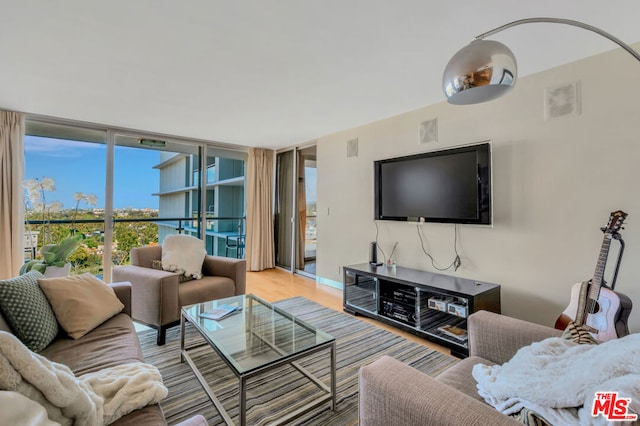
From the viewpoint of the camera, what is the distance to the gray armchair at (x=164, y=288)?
7.86 feet

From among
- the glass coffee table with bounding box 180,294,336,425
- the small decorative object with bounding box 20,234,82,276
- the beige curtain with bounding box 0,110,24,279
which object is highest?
the beige curtain with bounding box 0,110,24,279

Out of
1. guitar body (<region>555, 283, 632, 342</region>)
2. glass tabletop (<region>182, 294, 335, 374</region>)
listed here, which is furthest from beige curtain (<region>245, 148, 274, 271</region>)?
guitar body (<region>555, 283, 632, 342</region>)

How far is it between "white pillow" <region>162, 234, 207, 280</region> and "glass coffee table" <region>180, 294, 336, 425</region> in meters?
0.68

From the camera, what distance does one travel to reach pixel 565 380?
0.90 m

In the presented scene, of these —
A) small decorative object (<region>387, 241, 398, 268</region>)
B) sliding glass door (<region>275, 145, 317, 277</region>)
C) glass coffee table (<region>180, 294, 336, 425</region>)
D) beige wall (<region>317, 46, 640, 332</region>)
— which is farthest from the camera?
sliding glass door (<region>275, 145, 317, 277</region>)

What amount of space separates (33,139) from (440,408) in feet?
15.7

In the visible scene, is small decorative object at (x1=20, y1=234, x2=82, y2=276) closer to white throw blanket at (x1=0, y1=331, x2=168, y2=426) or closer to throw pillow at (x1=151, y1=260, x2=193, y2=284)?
throw pillow at (x1=151, y1=260, x2=193, y2=284)

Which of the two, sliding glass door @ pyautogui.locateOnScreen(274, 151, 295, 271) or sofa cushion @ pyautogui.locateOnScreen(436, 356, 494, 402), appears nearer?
sofa cushion @ pyautogui.locateOnScreen(436, 356, 494, 402)

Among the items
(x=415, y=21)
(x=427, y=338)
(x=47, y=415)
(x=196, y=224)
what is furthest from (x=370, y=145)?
(x=47, y=415)

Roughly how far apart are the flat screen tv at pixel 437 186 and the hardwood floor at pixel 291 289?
1161 millimetres

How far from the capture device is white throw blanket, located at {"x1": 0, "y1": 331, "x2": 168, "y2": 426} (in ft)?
2.76

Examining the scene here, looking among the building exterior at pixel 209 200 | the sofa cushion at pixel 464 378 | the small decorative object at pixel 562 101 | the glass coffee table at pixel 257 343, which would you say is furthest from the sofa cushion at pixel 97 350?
the small decorative object at pixel 562 101

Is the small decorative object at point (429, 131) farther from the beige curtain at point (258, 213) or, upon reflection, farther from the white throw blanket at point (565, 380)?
the beige curtain at point (258, 213)

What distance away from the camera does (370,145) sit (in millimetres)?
3691
